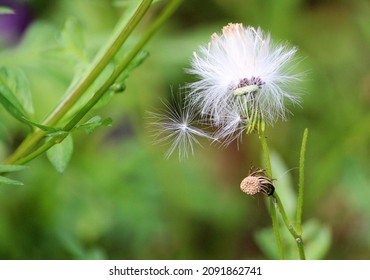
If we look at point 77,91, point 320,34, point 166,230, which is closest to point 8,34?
point 166,230

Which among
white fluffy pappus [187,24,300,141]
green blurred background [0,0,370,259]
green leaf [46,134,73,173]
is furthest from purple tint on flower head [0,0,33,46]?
white fluffy pappus [187,24,300,141]

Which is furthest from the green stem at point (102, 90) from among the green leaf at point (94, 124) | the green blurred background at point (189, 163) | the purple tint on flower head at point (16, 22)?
the purple tint on flower head at point (16, 22)

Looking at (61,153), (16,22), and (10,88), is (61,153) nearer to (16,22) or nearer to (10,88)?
(10,88)

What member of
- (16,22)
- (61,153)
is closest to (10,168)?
(61,153)

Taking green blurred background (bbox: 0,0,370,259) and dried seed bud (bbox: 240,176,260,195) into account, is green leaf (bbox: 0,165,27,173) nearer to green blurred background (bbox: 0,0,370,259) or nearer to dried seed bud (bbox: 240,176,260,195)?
dried seed bud (bbox: 240,176,260,195)

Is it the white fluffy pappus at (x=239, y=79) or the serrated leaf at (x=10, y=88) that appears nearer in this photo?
the white fluffy pappus at (x=239, y=79)

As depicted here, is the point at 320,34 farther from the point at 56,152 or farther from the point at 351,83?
the point at 56,152

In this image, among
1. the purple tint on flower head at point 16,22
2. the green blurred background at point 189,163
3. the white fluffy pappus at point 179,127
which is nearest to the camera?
the white fluffy pappus at point 179,127

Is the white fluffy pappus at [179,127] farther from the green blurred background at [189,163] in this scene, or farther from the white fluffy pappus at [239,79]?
the green blurred background at [189,163]
